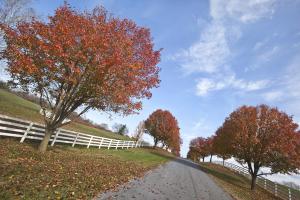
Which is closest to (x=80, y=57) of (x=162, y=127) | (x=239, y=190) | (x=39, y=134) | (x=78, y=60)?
(x=78, y=60)

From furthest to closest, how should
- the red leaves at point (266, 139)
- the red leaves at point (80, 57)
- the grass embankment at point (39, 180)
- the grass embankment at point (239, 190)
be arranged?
the red leaves at point (266, 139) → the grass embankment at point (239, 190) → the red leaves at point (80, 57) → the grass embankment at point (39, 180)

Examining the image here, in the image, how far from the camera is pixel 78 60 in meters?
15.2

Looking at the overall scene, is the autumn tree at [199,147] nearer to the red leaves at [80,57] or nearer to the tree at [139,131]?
the tree at [139,131]

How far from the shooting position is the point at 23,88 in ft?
A: 53.4

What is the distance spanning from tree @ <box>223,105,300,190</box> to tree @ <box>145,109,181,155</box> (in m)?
33.8

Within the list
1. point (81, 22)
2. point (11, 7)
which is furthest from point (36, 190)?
point (11, 7)

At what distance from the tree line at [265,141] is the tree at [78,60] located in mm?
17816

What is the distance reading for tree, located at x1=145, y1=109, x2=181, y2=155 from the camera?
65938 mm

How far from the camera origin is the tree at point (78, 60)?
14469 millimetres

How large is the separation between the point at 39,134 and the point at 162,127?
49611mm

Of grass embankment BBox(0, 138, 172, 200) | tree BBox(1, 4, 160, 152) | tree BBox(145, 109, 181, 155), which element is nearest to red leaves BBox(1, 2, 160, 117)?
tree BBox(1, 4, 160, 152)

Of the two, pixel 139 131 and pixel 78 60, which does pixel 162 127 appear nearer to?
pixel 139 131

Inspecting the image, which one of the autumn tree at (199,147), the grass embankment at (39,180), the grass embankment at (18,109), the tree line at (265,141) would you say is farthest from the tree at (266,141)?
the autumn tree at (199,147)

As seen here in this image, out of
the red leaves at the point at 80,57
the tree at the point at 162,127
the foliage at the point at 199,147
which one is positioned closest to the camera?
the red leaves at the point at 80,57
